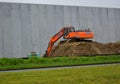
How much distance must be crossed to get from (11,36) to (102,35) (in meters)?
12.8

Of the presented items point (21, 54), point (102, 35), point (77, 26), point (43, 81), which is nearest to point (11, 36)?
point (21, 54)

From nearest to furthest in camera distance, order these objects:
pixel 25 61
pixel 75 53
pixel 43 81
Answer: pixel 43 81 → pixel 25 61 → pixel 75 53

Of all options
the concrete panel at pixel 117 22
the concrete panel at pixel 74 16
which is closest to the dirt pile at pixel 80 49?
the concrete panel at pixel 74 16

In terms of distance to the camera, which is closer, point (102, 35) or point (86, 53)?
point (86, 53)

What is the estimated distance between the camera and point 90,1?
4503cm

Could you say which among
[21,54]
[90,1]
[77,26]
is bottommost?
[21,54]

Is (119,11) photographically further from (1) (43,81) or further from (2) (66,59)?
(1) (43,81)

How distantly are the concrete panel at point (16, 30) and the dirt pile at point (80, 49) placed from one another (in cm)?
698

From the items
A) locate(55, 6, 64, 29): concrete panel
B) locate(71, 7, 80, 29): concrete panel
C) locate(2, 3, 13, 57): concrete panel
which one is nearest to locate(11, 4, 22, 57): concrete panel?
locate(2, 3, 13, 57): concrete panel

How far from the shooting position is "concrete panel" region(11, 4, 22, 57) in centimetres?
3938

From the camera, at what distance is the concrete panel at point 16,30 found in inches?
1550

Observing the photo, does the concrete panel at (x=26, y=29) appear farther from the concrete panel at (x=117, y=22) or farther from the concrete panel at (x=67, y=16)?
the concrete panel at (x=117, y=22)

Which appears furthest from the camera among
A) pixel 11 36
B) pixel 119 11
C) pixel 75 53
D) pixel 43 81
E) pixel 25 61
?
pixel 119 11

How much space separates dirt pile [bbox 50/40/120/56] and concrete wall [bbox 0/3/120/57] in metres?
7.11
